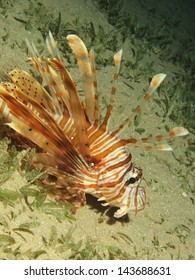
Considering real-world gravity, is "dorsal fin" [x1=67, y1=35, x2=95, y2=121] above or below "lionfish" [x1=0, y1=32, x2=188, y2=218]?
above

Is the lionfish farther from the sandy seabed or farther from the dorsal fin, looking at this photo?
the sandy seabed

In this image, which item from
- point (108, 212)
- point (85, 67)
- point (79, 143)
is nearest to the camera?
point (85, 67)

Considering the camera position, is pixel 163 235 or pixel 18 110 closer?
pixel 18 110

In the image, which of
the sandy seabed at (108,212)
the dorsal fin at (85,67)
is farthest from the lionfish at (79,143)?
the sandy seabed at (108,212)

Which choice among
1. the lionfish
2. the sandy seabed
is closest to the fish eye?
the lionfish

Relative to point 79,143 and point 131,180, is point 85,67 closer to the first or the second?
point 79,143

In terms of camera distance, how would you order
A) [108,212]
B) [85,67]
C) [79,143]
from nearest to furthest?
1. [85,67]
2. [79,143]
3. [108,212]

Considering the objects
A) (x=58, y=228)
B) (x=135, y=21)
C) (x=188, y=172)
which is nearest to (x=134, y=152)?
(x=188, y=172)

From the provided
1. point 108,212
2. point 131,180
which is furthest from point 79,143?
point 108,212

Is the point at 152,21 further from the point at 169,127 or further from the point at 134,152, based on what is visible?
the point at 134,152
